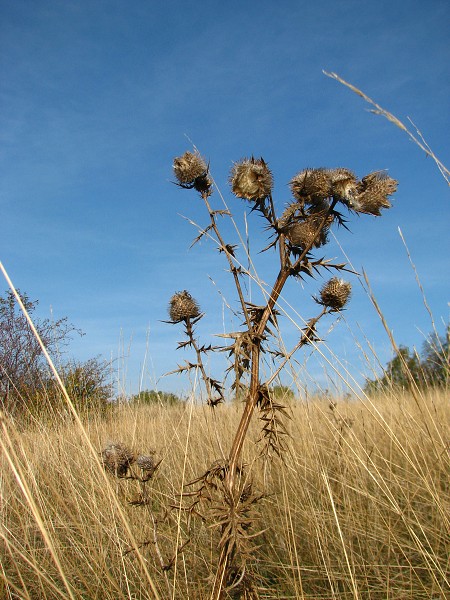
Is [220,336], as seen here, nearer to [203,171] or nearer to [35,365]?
[203,171]

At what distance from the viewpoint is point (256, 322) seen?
1.87m

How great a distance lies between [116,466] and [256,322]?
1137 mm

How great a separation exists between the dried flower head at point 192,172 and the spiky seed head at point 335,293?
714mm

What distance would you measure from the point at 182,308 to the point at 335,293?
735 millimetres

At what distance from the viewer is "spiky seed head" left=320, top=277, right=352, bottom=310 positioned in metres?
2.37

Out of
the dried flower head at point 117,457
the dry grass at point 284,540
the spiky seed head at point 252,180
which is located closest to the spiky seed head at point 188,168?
the spiky seed head at point 252,180

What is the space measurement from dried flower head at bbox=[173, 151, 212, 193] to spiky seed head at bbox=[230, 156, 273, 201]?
0.24m

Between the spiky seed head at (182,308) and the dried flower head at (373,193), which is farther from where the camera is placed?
the spiky seed head at (182,308)

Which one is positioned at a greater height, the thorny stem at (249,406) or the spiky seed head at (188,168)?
the spiky seed head at (188,168)

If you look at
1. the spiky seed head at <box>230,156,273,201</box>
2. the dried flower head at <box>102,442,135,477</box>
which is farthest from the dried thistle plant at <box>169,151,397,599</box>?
the dried flower head at <box>102,442,135,477</box>

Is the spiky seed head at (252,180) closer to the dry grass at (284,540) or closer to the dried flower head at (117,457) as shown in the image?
the dry grass at (284,540)

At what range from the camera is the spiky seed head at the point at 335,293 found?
93.4 inches

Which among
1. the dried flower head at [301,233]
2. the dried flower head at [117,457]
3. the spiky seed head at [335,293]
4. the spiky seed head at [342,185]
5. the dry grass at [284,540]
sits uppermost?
the spiky seed head at [342,185]

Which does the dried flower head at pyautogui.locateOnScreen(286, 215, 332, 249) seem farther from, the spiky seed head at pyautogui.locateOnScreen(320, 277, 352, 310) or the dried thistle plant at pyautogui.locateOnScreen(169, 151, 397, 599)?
the spiky seed head at pyautogui.locateOnScreen(320, 277, 352, 310)
